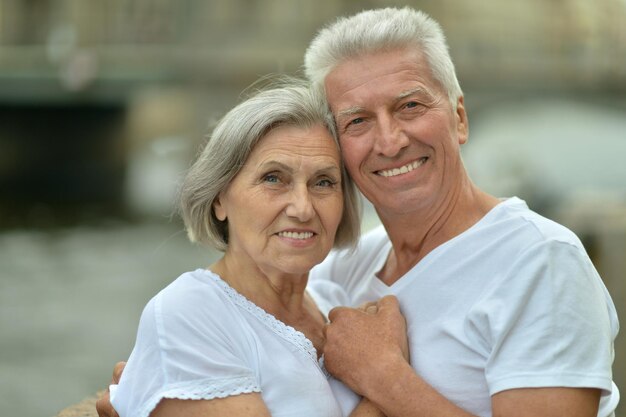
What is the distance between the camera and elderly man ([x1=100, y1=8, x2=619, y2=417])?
2.12m

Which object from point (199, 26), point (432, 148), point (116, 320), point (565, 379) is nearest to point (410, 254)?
point (432, 148)

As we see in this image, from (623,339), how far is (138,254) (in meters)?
11.1

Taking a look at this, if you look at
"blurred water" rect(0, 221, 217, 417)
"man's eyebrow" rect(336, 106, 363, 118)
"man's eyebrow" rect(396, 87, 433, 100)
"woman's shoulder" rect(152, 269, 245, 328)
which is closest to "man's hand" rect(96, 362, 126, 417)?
"woman's shoulder" rect(152, 269, 245, 328)

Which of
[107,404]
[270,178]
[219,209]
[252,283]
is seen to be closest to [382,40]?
[270,178]

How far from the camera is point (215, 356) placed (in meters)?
2.15

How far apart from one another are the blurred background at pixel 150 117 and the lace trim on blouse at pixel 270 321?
22.9ft

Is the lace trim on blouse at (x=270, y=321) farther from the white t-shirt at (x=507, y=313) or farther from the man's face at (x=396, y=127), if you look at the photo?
the man's face at (x=396, y=127)

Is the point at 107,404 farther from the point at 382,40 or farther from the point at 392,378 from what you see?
the point at 382,40

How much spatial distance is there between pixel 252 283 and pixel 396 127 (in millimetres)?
527

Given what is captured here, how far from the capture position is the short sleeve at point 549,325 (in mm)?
2100

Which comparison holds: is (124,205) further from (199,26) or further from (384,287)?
(384,287)

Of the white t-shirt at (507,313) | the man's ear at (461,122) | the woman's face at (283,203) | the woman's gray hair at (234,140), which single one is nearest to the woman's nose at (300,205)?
the woman's face at (283,203)

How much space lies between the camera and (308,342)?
7.69ft

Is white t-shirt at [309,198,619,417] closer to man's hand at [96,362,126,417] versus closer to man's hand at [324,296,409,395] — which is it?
man's hand at [324,296,409,395]
